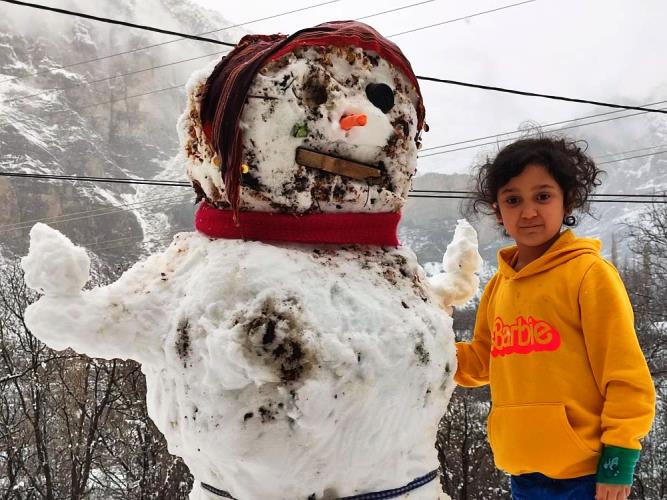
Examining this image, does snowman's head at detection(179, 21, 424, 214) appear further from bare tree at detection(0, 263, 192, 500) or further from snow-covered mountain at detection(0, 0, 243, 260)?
snow-covered mountain at detection(0, 0, 243, 260)

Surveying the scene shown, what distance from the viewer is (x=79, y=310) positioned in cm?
108

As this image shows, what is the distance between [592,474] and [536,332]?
1.12 ft

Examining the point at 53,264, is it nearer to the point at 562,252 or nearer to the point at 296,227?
the point at 296,227

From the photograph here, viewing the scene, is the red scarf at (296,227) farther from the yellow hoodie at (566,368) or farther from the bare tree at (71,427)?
the bare tree at (71,427)

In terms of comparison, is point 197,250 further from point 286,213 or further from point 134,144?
point 134,144

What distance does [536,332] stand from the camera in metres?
1.28

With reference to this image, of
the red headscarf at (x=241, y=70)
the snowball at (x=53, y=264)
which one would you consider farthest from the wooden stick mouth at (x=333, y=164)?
the snowball at (x=53, y=264)

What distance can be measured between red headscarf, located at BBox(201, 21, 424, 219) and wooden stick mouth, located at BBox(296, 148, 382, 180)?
Result: 0.44 feet

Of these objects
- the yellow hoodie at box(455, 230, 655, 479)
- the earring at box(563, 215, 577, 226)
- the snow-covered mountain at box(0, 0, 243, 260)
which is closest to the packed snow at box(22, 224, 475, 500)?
the yellow hoodie at box(455, 230, 655, 479)

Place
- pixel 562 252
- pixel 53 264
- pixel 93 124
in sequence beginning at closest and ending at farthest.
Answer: pixel 53 264 < pixel 562 252 < pixel 93 124

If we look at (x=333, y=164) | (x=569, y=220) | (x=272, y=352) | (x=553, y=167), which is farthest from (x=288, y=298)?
(x=569, y=220)

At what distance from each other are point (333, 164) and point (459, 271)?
0.63m

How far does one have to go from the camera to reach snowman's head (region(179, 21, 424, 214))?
1.08 metres

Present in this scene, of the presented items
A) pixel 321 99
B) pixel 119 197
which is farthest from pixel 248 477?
pixel 119 197
